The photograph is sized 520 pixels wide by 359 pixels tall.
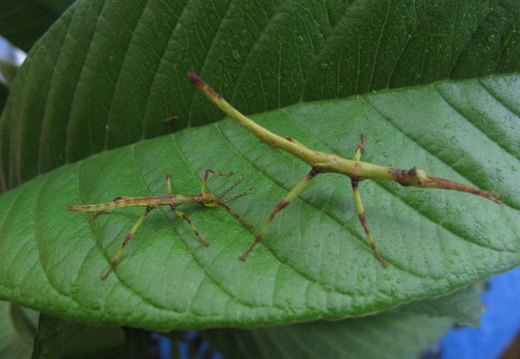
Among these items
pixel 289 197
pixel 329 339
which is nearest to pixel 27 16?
pixel 289 197

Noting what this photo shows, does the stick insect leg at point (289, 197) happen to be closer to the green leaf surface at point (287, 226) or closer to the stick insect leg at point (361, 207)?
the green leaf surface at point (287, 226)

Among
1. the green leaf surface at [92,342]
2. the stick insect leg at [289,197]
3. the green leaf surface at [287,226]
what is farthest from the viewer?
the green leaf surface at [92,342]

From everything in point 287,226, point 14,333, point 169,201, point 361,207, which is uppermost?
point 361,207

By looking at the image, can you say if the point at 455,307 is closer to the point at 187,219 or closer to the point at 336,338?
the point at 336,338

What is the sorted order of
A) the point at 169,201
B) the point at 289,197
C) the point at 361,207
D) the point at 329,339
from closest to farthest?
1. the point at 361,207
2. the point at 289,197
3. the point at 169,201
4. the point at 329,339

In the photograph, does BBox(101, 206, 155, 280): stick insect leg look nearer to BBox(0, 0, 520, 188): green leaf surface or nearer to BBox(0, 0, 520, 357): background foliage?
BBox(0, 0, 520, 357): background foliage

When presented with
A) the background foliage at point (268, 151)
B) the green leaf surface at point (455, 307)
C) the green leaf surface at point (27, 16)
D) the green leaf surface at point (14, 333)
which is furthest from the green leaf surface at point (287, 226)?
the green leaf surface at point (27, 16)

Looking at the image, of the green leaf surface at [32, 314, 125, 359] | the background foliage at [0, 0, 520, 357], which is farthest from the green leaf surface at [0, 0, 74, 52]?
the green leaf surface at [32, 314, 125, 359]

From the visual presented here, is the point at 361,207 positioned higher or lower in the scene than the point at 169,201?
higher
